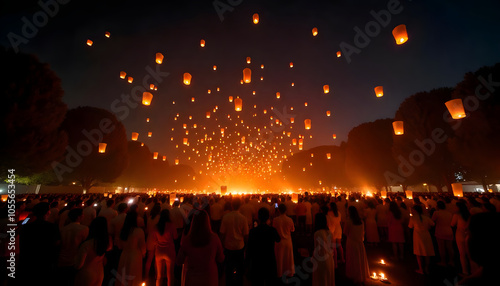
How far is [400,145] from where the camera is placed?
26.7 metres

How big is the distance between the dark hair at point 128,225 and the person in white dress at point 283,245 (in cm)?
315

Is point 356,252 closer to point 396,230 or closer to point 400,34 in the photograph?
point 396,230

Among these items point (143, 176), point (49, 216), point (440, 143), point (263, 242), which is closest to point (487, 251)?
point (263, 242)

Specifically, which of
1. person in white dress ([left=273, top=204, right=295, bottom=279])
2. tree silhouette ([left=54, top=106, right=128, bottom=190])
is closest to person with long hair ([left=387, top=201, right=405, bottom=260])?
person in white dress ([left=273, top=204, right=295, bottom=279])

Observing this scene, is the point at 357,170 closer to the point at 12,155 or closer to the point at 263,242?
the point at 263,242

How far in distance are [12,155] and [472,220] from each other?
24205mm

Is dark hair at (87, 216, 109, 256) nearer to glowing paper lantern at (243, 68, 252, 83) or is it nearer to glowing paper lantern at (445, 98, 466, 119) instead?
glowing paper lantern at (243, 68, 252, 83)

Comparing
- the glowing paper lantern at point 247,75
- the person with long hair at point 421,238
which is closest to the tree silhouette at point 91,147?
the glowing paper lantern at point 247,75

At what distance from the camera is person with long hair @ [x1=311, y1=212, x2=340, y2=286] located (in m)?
4.35

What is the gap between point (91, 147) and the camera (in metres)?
29.4

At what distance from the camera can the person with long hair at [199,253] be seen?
120 inches

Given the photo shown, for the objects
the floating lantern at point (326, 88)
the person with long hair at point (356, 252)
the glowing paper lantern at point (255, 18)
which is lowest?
the person with long hair at point (356, 252)

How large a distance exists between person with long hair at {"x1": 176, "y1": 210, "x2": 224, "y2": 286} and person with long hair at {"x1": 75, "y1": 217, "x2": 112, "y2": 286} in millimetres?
1488

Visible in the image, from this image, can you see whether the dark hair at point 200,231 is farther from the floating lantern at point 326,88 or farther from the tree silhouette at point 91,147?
the tree silhouette at point 91,147
